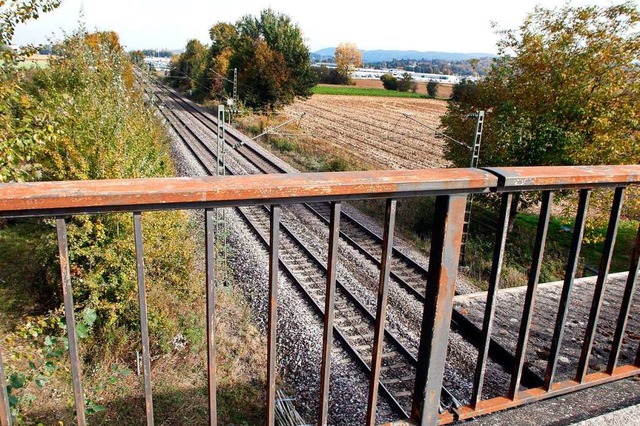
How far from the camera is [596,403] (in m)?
2.32

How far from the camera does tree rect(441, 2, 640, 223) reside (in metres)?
12.8

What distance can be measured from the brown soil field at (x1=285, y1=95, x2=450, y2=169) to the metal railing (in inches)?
401

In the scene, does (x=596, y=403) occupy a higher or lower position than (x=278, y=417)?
higher

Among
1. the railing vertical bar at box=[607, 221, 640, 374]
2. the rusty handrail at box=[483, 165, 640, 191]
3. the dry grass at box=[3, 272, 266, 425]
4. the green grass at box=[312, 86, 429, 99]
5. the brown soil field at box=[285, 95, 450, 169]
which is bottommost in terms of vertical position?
the dry grass at box=[3, 272, 266, 425]

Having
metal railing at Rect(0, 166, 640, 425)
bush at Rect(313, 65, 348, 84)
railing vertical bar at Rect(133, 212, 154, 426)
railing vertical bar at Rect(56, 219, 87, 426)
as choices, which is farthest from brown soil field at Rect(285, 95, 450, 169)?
bush at Rect(313, 65, 348, 84)

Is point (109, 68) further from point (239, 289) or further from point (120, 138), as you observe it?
point (239, 289)

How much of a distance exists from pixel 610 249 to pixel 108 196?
2152 mm

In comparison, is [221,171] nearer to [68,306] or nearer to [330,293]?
[330,293]

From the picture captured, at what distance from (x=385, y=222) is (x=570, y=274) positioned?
103 centimetres

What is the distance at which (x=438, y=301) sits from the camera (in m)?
1.86

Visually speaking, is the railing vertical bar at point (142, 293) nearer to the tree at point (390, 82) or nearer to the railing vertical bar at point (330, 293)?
the railing vertical bar at point (330, 293)

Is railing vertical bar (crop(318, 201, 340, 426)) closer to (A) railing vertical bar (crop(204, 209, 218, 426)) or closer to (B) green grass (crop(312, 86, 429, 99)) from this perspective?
(A) railing vertical bar (crop(204, 209, 218, 426))

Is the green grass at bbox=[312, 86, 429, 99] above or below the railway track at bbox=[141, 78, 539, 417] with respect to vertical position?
above

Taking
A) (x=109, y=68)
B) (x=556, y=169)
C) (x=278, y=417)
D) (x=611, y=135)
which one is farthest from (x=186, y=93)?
(x=556, y=169)
